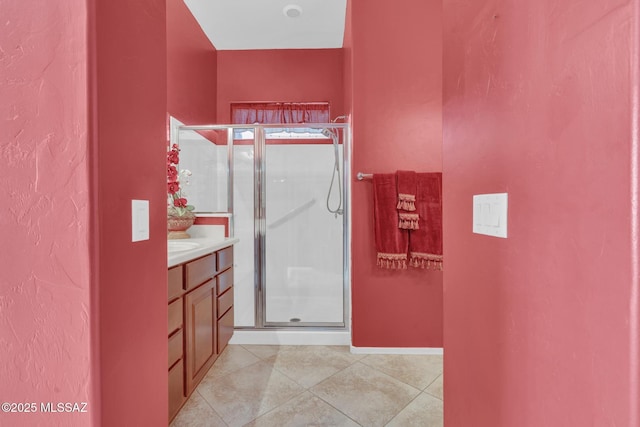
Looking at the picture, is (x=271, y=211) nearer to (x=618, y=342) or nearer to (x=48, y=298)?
(x=48, y=298)

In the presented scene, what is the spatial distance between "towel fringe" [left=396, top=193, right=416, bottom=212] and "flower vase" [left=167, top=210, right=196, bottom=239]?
1549 mm

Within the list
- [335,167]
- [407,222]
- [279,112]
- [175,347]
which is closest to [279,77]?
[279,112]

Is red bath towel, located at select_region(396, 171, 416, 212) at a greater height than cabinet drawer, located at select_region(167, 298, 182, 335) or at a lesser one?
greater

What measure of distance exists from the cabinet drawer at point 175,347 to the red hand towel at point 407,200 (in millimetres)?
1508

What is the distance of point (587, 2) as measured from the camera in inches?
17.9

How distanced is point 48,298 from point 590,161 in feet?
3.37

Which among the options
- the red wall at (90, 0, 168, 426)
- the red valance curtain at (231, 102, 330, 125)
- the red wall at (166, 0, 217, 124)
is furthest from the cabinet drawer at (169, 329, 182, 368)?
the red valance curtain at (231, 102, 330, 125)

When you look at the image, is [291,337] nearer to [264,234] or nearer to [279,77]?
[264,234]

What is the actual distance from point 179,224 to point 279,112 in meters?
1.68

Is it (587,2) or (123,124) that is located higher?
(587,2)

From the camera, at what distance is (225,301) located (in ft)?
6.91

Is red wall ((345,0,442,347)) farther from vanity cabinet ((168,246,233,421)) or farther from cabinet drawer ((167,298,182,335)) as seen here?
→ cabinet drawer ((167,298,182,335))

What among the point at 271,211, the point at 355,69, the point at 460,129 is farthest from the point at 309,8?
the point at 460,129

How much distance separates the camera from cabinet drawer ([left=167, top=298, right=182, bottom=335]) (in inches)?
53.1
